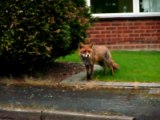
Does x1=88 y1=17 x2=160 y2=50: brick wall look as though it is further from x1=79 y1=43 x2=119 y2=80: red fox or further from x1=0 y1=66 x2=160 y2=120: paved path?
x1=0 y1=66 x2=160 y2=120: paved path

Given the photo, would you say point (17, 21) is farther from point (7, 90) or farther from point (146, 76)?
point (146, 76)

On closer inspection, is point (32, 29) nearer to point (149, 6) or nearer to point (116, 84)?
point (116, 84)

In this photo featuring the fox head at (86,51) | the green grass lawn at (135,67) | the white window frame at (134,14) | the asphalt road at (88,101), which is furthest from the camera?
the white window frame at (134,14)

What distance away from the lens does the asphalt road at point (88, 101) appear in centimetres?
914

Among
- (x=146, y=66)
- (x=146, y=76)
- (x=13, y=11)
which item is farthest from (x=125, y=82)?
(x=13, y=11)

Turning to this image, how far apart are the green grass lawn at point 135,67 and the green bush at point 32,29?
116cm

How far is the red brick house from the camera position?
16641 millimetres

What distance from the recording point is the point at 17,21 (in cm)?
1151

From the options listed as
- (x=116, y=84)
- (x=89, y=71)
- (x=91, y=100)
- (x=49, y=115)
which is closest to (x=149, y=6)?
(x=89, y=71)

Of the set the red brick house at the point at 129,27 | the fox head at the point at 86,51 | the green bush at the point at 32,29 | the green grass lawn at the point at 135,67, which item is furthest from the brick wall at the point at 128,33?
the fox head at the point at 86,51

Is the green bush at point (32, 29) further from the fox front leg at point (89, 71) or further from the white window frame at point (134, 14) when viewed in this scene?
the white window frame at point (134, 14)

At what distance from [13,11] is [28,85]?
4.83ft

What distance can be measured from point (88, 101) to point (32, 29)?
235 cm

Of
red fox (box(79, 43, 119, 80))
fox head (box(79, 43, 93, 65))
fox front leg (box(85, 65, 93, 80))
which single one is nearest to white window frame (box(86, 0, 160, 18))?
red fox (box(79, 43, 119, 80))
